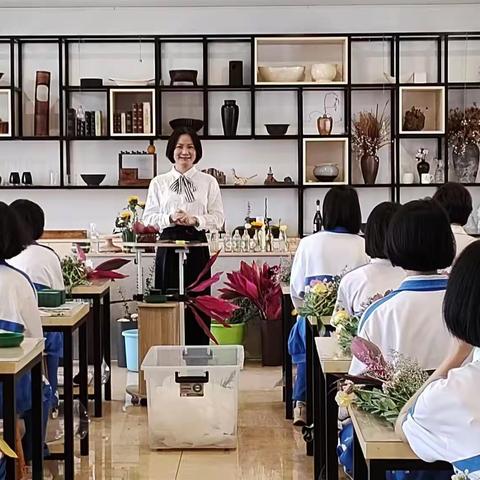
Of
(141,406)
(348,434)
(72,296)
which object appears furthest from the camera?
(141,406)

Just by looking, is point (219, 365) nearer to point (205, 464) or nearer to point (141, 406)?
point (205, 464)

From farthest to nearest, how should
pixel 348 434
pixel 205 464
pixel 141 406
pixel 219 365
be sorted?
pixel 141 406 < pixel 219 365 < pixel 205 464 < pixel 348 434

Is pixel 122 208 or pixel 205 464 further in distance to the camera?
pixel 122 208

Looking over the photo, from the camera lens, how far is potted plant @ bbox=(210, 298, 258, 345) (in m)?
6.70

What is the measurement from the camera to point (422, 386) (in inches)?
80.3

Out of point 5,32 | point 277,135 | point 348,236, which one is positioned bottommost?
point 348,236

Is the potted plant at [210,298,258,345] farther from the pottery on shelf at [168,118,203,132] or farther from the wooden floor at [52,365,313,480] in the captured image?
the pottery on shelf at [168,118,203,132]

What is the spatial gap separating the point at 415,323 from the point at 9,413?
1.22 meters

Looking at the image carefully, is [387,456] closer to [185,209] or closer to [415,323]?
[415,323]

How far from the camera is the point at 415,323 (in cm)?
251

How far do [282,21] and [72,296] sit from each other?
152 inches

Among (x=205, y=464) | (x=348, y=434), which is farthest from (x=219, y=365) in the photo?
(x=348, y=434)

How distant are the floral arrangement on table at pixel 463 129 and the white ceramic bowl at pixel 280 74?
1.42 meters

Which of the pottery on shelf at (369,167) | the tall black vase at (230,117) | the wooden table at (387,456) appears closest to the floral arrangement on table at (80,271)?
the tall black vase at (230,117)
